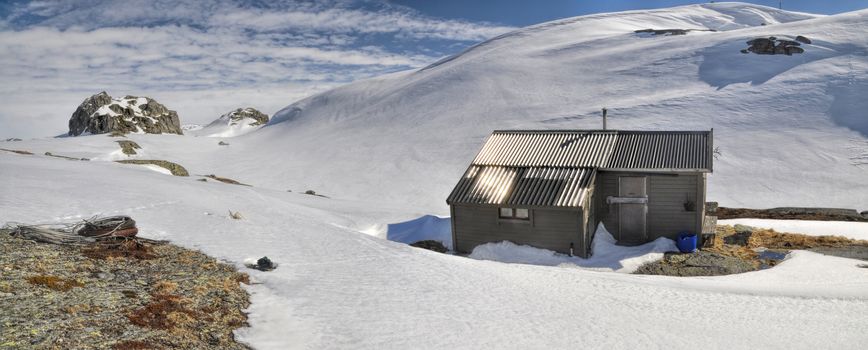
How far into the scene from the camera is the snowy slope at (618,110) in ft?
146

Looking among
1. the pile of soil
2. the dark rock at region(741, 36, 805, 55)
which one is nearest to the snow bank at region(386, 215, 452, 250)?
the pile of soil

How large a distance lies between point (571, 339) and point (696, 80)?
6285 centimetres

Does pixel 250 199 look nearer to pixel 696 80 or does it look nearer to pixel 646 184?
pixel 646 184

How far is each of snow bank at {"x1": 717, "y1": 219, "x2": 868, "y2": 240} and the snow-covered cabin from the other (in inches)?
301

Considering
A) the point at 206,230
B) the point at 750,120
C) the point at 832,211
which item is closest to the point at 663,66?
the point at 750,120

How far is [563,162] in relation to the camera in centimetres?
2389

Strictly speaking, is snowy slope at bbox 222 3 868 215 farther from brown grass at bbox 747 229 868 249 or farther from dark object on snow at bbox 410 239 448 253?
brown grass at bbox 747 229 868 249

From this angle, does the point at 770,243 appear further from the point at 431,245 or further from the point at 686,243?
the point at 431,245

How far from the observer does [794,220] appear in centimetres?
2998

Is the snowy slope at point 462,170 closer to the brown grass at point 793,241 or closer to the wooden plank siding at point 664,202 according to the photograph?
the brown grass at point 793,241

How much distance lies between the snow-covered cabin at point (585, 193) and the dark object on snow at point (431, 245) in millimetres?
958

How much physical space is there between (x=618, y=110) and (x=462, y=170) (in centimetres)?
2090

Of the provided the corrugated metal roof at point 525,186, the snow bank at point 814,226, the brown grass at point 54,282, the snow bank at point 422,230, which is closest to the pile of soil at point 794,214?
the snow bank at point 814,226

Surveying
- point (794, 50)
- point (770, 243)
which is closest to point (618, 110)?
point (794, 50)
